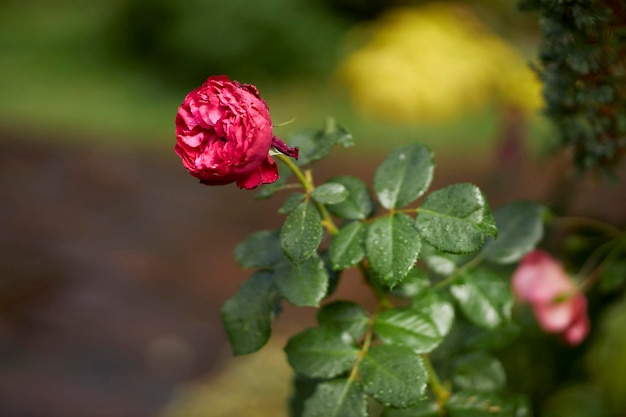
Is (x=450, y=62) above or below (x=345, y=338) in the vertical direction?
below

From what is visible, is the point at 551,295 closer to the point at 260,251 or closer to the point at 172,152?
the point at 260,251

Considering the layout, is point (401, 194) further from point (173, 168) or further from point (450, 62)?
point (450, 62)

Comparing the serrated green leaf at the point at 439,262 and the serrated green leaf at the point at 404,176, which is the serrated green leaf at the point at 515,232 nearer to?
the serrated green leaf at the point at 439,262

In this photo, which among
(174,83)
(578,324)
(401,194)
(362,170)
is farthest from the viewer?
(174,83)

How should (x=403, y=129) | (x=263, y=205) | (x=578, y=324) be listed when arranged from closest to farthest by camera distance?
1. (x=578, y=324)
2. (x=263, y=205)
3. (x=403, y=129)

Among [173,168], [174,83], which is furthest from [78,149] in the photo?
[174,83]

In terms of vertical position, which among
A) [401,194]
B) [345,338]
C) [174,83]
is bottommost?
[174,83]
